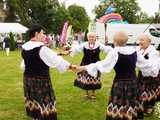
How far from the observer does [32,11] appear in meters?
59.2

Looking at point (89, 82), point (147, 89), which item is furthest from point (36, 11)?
point (147, 89)

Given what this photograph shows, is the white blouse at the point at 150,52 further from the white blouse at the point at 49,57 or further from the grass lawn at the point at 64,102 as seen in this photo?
the white blouse at the point at 49,57

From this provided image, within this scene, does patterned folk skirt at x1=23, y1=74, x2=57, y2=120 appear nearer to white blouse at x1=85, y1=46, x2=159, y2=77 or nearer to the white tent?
white blouse at x1=85, y1=46, x2=159, y2=77

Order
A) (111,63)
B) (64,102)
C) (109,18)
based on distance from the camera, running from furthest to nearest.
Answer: (109,18) < (64,102) < (111,63)

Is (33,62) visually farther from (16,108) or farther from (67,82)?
(67,82)

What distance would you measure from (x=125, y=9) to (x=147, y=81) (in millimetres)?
65345

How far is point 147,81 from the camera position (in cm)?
857

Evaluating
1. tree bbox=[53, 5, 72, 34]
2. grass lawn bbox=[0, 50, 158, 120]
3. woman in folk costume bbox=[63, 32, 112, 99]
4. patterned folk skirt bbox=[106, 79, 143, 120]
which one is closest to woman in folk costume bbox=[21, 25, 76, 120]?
patterned folk skirt bbox=[106, 79, 143, 120]

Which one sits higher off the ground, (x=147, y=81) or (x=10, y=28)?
(x=10, y=28)

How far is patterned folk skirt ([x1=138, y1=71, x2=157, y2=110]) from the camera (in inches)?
337

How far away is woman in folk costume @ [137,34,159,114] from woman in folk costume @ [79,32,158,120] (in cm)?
84

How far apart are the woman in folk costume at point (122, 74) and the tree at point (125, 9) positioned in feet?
207

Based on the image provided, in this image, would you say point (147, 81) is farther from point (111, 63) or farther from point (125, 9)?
point (125, 9)

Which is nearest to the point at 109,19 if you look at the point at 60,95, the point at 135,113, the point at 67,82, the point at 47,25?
the point at 47,25
